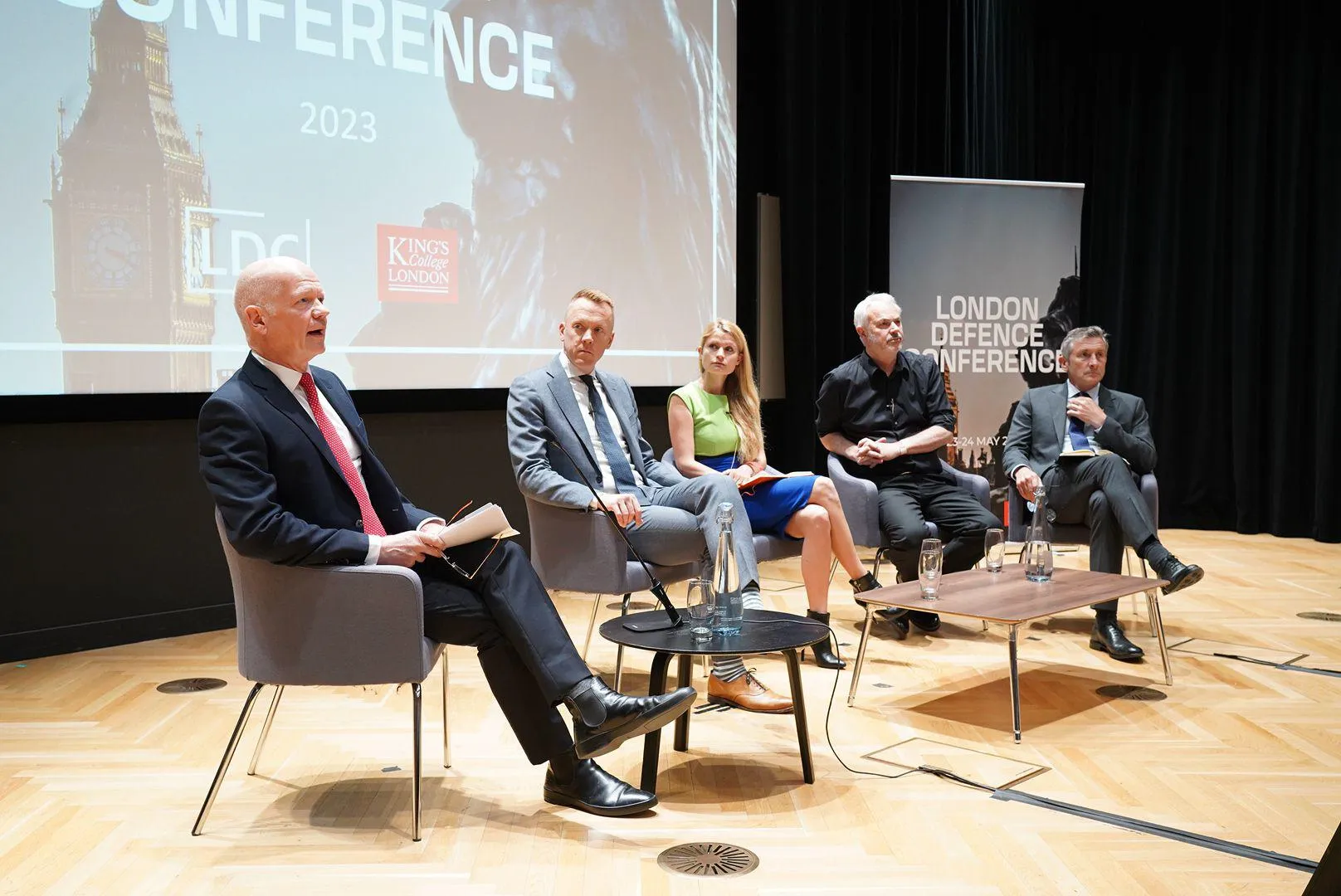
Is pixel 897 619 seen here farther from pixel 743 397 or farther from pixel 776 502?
pixel 743 397

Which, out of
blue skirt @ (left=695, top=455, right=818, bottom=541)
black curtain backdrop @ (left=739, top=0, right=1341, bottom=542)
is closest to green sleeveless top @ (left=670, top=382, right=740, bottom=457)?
blue skirt @ (left=695, top=455, right=818, bottom=541)

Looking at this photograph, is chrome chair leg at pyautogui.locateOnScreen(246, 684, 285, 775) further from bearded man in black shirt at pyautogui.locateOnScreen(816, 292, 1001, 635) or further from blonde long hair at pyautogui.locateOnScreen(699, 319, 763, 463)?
bearded man in black shirt at pyautogui.locateOnScreen(816, 292, 1001, 635)

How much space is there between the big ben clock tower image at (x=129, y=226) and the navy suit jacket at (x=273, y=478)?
1923mm

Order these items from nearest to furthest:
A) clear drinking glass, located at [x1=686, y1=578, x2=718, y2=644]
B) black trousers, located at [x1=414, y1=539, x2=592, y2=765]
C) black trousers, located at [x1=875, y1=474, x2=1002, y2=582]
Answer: black trousers, located at [x1=414, y1=539, x2=592, y2=765]
clear drinking glass, located at [x1=686, y1=578, x2=718, y2=644]
black trousers, located at [x1=875, y1=474, x2=1002, y2=582]

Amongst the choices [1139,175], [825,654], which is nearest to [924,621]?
[825,654]

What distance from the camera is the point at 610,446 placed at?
397cm

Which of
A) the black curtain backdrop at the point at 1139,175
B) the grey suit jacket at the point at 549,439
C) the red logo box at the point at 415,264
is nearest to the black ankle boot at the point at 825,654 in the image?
the grey suit jacket at the point at 549,439

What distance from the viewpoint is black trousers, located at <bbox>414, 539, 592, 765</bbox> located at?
2.73 metres

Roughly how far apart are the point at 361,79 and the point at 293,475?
9.24 feet

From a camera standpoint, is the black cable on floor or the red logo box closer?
the black cable on floor

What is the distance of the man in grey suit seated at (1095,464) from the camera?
4418 millimetres

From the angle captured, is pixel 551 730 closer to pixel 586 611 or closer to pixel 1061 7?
pixel 586 611

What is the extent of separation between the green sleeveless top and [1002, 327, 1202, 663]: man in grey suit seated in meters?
1.16

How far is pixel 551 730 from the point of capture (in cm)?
278
